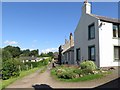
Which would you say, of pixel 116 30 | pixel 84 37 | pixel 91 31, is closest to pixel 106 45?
pixel 116 30

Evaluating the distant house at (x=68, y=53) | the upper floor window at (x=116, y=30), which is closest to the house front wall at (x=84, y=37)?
the upper floor window at (x=116, y=30)

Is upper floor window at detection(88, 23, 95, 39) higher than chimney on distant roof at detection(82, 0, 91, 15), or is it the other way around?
chimney on distant roof at detection(82, 0, 91, 15)

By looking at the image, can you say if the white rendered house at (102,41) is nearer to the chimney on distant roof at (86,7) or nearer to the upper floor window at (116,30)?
the upper floor window at (116,30)

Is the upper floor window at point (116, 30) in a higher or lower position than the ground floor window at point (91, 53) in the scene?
higher

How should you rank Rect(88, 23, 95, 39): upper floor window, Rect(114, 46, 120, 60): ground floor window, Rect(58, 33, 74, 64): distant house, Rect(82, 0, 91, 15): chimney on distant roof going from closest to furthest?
Rect(114, 46, 120, 60): ground floor window
Rect(88, 23, 95, 39): upper floor window
Rect(82, 0, 91, 15): chimney on distant roof
Rect(58, 33, 74, 64): distant house

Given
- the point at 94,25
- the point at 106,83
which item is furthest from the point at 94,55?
the point at 106,83

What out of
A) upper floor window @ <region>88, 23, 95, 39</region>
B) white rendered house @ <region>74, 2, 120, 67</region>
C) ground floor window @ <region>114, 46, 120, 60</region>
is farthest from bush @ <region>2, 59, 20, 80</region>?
ground floor window @ <region>114, 46, 120, 60</region>

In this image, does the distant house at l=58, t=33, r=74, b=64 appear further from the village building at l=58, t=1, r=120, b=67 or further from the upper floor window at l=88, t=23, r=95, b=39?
the upper floor window at l=88, t=23, r=95, b=39

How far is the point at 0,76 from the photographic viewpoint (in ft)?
81.0

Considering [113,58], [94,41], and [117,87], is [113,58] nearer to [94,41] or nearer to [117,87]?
[94,41]

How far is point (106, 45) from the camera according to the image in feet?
78.0

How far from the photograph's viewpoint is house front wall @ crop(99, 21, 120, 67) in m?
23.5

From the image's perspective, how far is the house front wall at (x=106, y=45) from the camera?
2350 cm

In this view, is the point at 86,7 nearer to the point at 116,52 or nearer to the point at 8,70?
the point at 116,52
